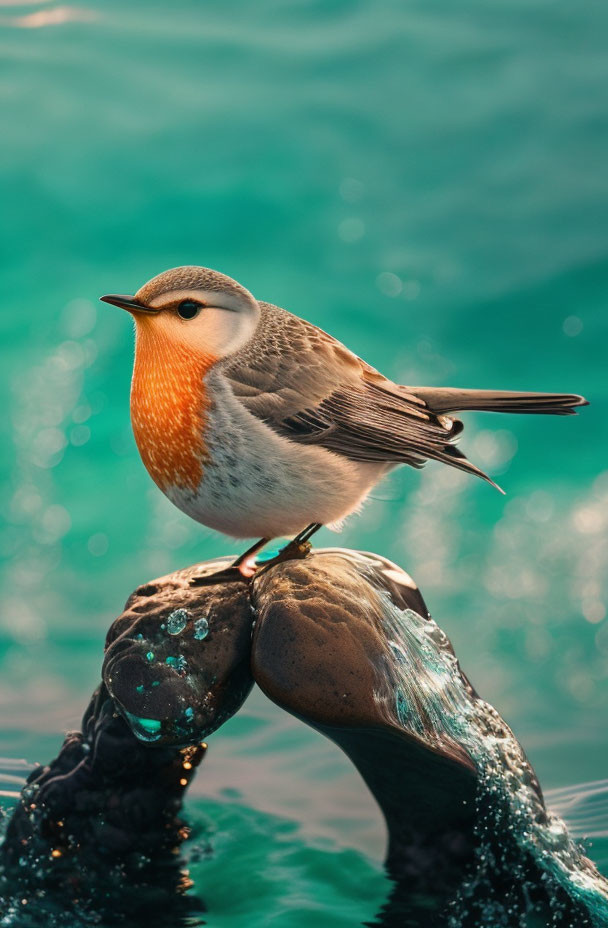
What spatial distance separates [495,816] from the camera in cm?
538

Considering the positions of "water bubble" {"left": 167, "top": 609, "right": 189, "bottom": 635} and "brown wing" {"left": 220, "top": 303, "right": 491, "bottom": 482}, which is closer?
"brown wing" {"left": 220, "top": 303, "right": 491, "bottom": 482}

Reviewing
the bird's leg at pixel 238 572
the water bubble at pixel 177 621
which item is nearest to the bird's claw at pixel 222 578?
the bird's leg at pixel 238 572

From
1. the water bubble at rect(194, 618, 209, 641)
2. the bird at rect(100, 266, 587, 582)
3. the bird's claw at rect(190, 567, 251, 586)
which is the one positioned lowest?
the water bubble at rect(194, 618, 209, 641)

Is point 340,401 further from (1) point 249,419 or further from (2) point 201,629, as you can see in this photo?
(2) point 201,629

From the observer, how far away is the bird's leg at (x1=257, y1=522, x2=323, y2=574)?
17.9ft

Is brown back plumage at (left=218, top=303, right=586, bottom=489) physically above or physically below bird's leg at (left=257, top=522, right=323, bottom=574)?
above

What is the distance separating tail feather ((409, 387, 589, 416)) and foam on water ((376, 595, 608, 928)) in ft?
3.51

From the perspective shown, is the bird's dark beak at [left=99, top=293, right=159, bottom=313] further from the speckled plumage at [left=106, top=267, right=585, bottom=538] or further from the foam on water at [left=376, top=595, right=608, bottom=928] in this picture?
the foam on water at [left=376, top=595, right=608, bottom=928]

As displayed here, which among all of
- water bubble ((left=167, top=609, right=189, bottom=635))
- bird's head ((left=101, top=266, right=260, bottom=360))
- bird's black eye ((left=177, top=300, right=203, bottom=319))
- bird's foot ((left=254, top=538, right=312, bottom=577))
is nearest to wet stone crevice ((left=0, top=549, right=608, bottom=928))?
water bubble ((left=167, top=609, right=189, bottom=635))

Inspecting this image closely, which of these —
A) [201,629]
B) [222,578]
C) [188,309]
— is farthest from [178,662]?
[188,309]

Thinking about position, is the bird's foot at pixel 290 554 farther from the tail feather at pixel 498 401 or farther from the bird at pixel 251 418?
the tail feather at pixel 498 401

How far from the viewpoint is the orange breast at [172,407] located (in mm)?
4922

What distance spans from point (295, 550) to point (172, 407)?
3.51ft

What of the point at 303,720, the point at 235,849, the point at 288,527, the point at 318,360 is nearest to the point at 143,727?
the point at 303,720
